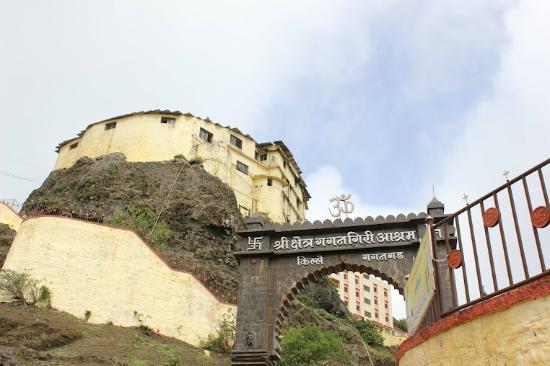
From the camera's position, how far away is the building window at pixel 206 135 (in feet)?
163

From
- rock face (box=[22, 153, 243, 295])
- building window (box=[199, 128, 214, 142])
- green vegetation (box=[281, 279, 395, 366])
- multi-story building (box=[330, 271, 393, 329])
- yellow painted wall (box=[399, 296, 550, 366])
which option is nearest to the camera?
yellow painted wall (box=[399, 296, 550, 366])

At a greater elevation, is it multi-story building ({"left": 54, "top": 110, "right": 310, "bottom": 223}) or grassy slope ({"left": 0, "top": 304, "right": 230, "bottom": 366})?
multi-story building ({"left": 54, "top": 110, "right": 310, "bottom": 223})

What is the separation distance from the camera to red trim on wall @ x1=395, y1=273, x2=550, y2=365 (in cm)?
450

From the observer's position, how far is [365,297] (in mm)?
76875

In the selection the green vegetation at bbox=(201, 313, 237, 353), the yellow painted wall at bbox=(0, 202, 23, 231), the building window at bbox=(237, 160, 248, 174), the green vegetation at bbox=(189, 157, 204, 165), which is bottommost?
the green vegetation at bbox=(201, 313, 237, 353)

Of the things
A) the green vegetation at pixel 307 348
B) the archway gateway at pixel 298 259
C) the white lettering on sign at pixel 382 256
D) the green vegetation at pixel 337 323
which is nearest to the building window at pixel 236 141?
the green vegetation at pixel 337 323

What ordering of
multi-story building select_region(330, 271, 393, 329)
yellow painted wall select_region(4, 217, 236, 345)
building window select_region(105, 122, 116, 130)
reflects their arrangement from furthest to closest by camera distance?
1. multi-story building select_region(330, 271, 393, 329)
2. building window select_region(105, 122, 116, 130)
3. yellow painted wall select_region(4, 217, 236, 345)

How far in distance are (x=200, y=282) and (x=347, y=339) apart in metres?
20.6

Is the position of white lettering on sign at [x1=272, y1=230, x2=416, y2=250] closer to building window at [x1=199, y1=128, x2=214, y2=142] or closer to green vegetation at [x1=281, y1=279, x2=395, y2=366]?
green vegetation at [x1=281, y1=279, x2=395, y2=366]

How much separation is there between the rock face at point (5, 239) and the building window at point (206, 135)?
866 inches

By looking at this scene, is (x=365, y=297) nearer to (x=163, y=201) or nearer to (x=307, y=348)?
(x=163, y=201)

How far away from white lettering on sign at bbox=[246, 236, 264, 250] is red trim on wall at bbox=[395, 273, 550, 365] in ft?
29.6

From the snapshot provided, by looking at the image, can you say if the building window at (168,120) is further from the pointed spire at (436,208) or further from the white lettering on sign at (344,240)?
the pointed spire at (436,208)

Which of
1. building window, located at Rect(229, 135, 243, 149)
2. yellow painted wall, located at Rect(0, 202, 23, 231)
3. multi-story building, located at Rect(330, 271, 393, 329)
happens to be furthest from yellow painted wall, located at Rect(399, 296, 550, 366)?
multi-story building, located at Rect(330, 271, 393, 329)
